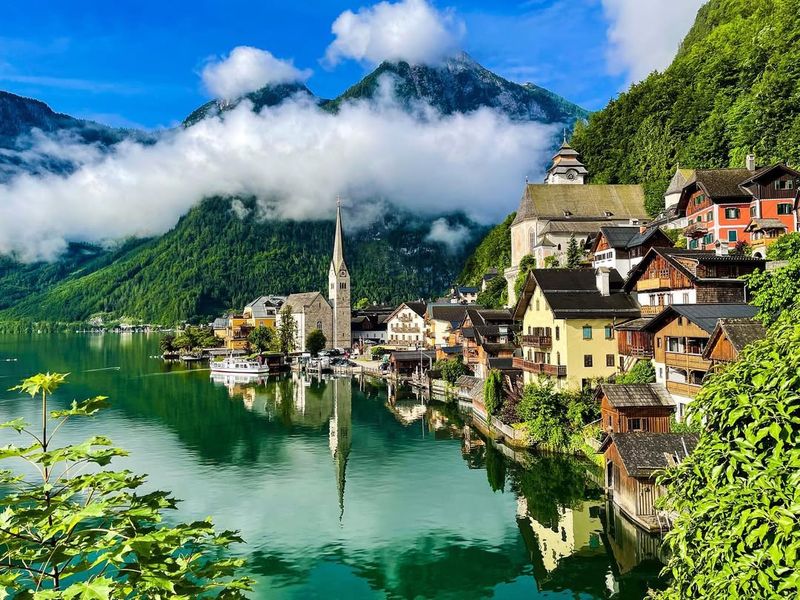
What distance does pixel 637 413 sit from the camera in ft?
102

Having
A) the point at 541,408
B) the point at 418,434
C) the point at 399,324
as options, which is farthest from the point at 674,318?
the point at 399,324

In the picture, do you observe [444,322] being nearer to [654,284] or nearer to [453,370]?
[453,370]

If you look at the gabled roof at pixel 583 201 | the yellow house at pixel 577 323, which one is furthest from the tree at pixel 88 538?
the gabled roof at pixel 583 201

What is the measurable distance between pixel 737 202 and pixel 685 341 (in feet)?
77.4

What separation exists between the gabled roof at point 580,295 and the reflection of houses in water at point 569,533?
49.4 feet

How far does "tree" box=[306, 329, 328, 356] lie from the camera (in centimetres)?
11812

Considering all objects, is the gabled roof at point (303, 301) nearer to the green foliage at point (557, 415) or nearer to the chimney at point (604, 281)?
the chimney at point (604, 281)

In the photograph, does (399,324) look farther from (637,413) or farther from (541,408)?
(637,413)

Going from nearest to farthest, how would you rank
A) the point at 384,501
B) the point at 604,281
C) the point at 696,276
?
the point at 384,501 → the point at 696,276 → the point at 604,281

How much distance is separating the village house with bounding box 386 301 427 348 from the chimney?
208 feet

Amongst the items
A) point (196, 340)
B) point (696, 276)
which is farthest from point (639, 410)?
point (196, 340)

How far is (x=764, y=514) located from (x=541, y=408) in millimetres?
32556

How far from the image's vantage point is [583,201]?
78.2 meters

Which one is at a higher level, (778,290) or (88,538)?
(778,290)
